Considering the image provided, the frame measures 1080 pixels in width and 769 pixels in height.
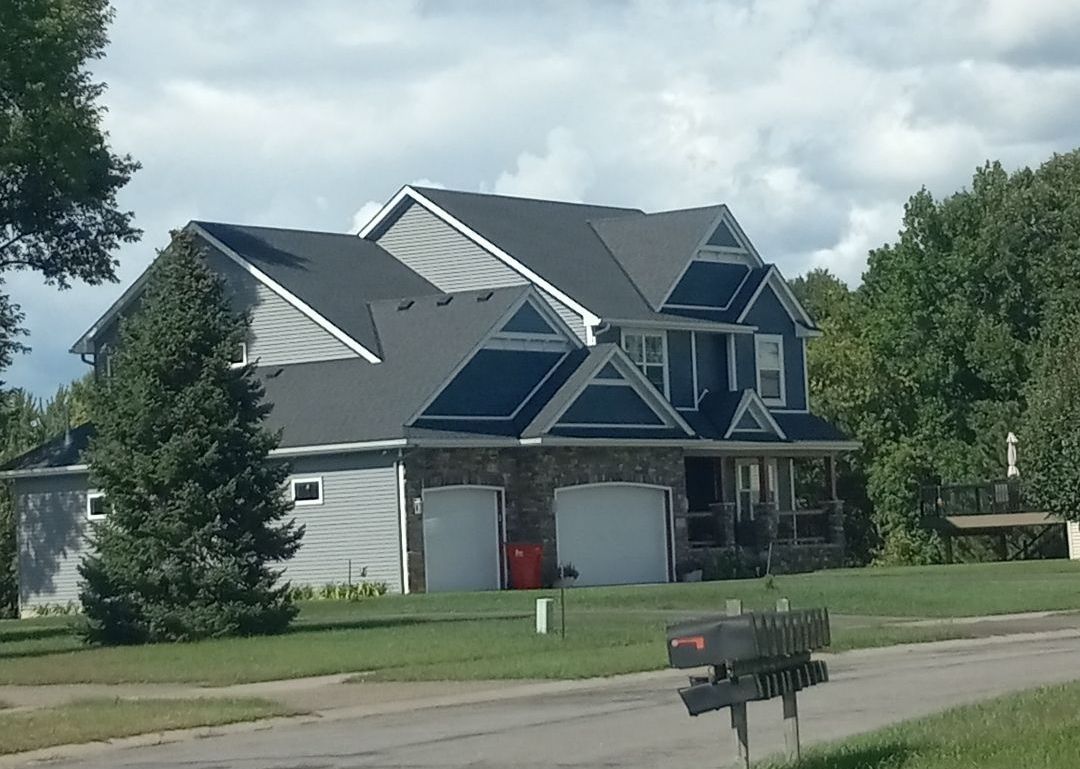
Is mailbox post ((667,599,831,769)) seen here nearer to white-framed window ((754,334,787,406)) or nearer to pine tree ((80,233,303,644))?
pine tree ((80,233,303,644))

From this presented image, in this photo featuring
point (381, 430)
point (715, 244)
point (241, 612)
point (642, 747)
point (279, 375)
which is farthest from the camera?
point (715, 244)

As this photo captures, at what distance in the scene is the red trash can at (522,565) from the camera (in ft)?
144

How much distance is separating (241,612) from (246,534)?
1.20 metres

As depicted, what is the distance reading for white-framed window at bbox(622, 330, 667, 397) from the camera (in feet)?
161

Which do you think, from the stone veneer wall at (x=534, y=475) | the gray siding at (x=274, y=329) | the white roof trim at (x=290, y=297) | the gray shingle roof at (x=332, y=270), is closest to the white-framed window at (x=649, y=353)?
the stone veneer wall at (x=534, y=475)

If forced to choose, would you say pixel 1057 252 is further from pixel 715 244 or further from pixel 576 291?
pixel 576 291

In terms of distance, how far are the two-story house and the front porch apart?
79 millimetres

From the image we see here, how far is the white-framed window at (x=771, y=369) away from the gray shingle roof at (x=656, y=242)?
3.48 m

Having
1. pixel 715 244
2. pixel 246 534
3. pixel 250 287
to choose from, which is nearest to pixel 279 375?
pixel 250 287

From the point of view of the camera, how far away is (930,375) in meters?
70.6

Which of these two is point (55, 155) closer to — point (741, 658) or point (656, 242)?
point (656, 242)

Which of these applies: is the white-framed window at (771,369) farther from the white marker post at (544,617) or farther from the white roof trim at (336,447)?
the white marker post at (544,617)

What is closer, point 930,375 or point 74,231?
point 74,231

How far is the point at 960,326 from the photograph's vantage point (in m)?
70.1
